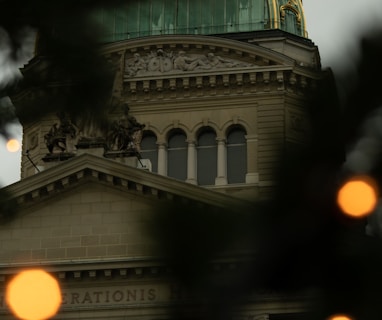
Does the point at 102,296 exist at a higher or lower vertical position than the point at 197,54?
lower

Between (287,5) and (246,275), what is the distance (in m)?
44.5

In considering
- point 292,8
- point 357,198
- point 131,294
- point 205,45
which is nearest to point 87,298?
point 131,294

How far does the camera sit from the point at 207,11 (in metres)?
48.2

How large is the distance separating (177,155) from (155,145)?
1070 millimetres

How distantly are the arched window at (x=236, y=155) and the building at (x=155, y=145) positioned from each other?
5 centimetres

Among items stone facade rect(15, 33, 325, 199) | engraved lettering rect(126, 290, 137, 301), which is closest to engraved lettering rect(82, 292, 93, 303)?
engraved lettering rect(126, 290, 137, 301)

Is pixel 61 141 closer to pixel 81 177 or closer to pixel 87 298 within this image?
pixel 81 177

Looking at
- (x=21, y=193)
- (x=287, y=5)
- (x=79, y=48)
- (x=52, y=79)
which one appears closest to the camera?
(x=79, y=48)

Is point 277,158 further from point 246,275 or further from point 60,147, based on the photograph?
point 60,147

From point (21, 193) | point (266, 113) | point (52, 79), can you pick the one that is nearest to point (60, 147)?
point (21, 193)

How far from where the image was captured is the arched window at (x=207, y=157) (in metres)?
45.8

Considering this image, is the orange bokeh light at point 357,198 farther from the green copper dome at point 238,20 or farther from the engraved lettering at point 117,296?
the green copper dome at point 238,20

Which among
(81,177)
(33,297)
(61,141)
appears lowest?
(33,297)

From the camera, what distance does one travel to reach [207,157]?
46406 millimetres
